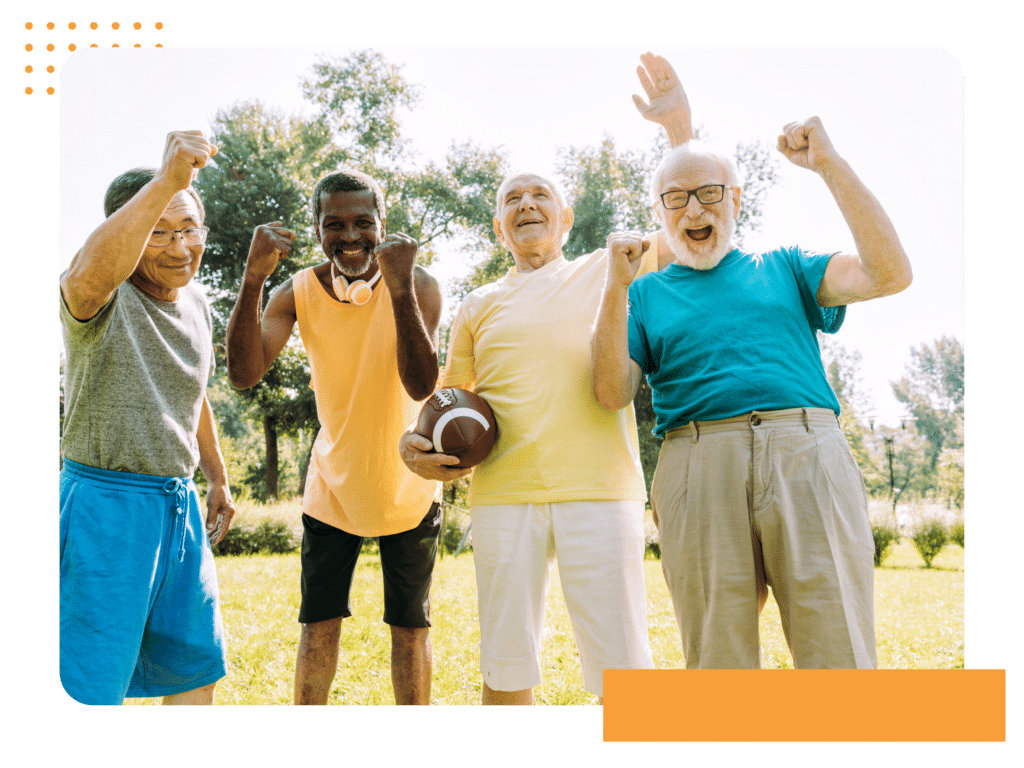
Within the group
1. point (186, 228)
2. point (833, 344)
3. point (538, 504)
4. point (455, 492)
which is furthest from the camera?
point (455, 492)

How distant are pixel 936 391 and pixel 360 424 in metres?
2.83

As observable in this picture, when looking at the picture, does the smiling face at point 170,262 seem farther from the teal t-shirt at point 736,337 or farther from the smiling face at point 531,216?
the teal t-shirt at point 736,337

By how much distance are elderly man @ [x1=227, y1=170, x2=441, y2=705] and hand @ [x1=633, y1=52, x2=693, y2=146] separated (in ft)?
4.26

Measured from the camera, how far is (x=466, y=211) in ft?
14.4

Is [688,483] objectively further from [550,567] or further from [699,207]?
[699,207]

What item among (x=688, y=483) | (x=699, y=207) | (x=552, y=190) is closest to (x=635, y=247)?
(x=699, y=207)

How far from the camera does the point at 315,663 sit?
3006 mm

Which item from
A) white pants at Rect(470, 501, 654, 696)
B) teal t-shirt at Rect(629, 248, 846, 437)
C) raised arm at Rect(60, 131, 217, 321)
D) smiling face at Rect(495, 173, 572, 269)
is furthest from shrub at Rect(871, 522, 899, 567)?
raised arm at Rect(60, 131, 217, 321)

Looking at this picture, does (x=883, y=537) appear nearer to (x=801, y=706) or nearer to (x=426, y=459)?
(x=801, y=706)

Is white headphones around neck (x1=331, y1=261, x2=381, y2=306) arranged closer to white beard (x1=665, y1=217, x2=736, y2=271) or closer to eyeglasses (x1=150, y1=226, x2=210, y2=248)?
eyeglasses (x1=150, y1=226, x2=210, y2=248)

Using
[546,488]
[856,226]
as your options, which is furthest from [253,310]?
[856,226]

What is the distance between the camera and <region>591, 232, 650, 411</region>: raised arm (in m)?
2.41

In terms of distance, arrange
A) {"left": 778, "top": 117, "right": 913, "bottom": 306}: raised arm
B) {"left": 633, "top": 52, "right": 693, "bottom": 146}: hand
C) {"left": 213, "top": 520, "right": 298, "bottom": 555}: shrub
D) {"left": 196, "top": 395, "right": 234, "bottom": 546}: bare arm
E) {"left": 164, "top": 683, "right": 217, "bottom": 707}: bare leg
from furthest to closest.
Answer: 1. {"left": 213, "top": 520, "right": 298, "bottom": 555}: shrub
2. {"left": 633, "top": 52, "right": 693, "bottom": 146}: hand
3. {"left": 196, "top": 395, "right": 234, "bottom": 546}: bare arm
4. {"left": 164, "top": 683, "right": 217, "bottom": 707}: bare leg
5. {"left": 778, "top": 117, "right": 913, "bottom": 306}: raised arm

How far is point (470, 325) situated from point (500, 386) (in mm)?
336
